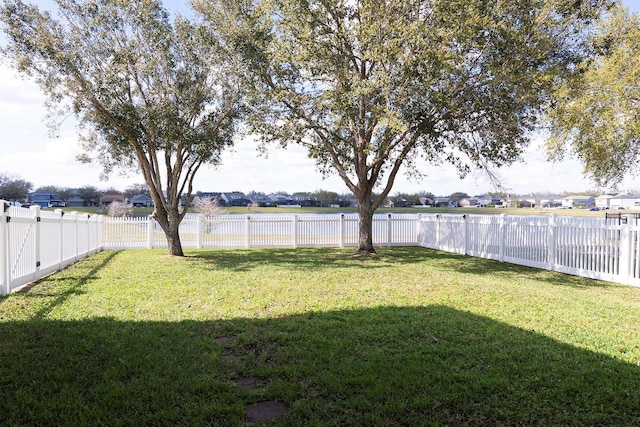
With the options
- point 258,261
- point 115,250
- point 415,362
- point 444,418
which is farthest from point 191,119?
point 444,418

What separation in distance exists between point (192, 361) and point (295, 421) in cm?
153

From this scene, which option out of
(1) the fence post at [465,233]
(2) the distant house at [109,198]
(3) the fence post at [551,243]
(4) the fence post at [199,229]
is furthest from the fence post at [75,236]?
(2) the distant house at [109,198]

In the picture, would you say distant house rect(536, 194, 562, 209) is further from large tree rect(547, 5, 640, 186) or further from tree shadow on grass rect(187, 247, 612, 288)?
tree shadow on grass rect(187, 247, 612, 288)

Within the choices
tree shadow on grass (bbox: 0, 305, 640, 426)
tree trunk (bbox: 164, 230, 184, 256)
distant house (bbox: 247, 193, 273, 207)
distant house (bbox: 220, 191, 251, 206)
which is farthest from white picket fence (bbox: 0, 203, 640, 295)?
distant house (bbox: 247, 193, 273, 207)

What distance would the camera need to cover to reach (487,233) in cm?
1314

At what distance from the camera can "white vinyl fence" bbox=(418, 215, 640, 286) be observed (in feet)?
29.0

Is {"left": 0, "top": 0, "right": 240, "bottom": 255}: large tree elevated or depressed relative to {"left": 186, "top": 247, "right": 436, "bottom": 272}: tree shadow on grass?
elevated

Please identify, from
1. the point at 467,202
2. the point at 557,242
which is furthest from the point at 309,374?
the point at 467,202

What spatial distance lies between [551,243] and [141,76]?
11633 mm

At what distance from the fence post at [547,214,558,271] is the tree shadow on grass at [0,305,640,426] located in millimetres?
6290

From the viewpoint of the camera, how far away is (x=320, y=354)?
A: 168 inches

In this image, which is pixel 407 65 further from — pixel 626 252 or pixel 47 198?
pixel 47 198

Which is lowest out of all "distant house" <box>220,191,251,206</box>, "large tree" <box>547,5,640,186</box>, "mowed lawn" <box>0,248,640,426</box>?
"mowed lawn" <box>0,248,640,426</box>

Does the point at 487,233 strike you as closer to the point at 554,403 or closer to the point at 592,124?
the point at 592,124
